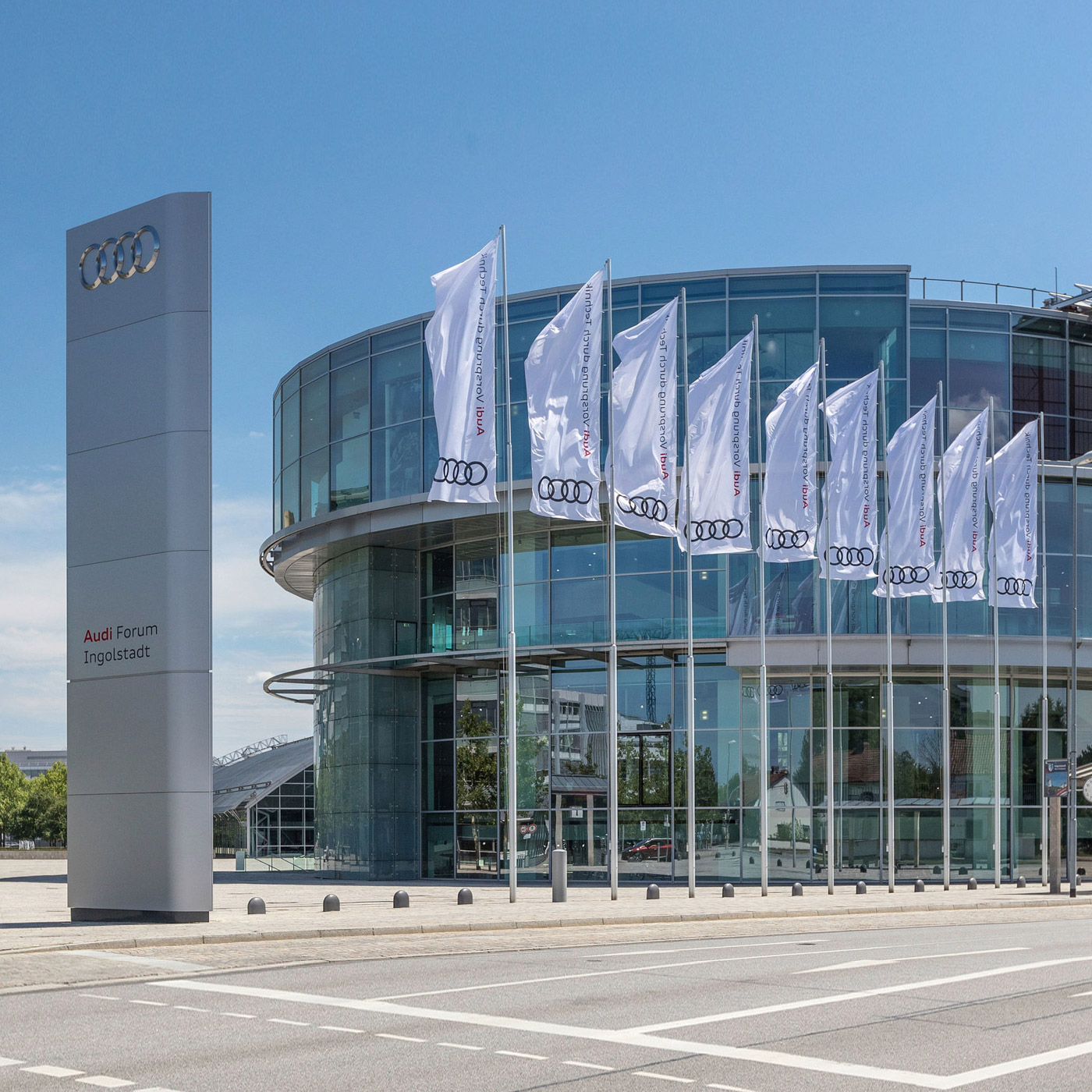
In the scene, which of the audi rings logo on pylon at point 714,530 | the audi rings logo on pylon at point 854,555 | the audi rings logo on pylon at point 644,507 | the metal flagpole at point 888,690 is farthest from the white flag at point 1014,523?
Result: the audi rings logo on pylon at point 644,507

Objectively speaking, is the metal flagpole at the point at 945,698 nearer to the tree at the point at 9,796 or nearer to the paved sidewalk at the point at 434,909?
the paved sidewalk at the point at 434,909

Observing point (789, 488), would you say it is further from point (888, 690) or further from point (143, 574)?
point (143, 574)

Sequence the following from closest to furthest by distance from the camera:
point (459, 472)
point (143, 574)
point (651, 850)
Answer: point (143, 574), point (459, 472), point (651, 850)

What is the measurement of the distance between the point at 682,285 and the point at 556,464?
1605 centimetres

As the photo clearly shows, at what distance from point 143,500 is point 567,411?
977 centimetres

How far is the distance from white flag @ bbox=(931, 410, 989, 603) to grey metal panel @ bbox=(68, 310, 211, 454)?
2198cm

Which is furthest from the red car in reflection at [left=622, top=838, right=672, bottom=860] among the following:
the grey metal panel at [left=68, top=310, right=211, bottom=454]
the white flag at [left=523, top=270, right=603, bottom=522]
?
the grey metal panel at [left=68, top=310, right=211, bottom=454]

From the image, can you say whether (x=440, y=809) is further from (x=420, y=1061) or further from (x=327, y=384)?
(x=420, y=1061)

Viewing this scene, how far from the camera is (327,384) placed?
49.2 meters

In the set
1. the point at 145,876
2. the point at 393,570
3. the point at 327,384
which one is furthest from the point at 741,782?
the point at 145,876

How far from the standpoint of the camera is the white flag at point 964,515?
1513 inches

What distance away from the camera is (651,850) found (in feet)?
141

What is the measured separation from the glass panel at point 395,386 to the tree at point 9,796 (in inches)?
2536

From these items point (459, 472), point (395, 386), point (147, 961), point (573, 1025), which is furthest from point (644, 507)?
point (573, 1025)
